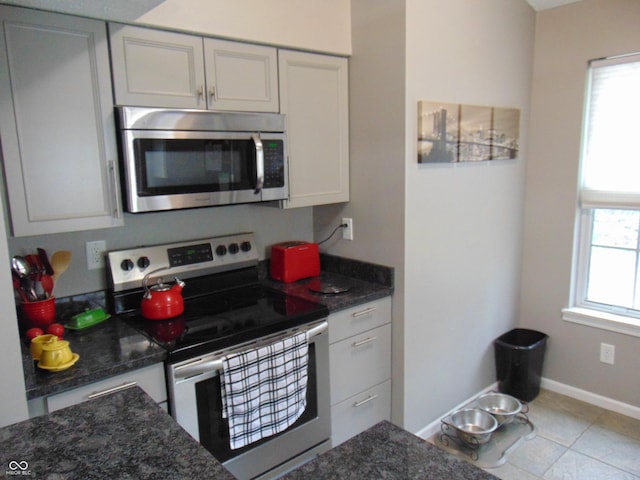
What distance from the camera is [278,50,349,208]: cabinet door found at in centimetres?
230

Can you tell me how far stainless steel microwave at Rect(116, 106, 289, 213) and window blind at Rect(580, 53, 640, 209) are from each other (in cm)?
188

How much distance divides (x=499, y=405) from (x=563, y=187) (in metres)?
1.38

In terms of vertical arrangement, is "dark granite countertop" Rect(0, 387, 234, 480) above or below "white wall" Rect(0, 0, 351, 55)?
below

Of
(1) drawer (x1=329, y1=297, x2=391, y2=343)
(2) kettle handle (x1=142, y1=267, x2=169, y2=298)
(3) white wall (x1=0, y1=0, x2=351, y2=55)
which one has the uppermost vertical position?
(3) white wall (x1=0, y1=0, x2=351, y2=55)

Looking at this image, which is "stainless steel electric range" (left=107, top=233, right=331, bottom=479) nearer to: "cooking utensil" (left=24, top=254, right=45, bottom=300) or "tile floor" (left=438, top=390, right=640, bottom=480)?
"cooking utensil" (left=24, top=254, right=45, bottom=300)

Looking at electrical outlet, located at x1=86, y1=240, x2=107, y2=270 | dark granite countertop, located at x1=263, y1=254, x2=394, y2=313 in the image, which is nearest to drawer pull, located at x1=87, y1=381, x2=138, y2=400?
electrical outlet, located at x1=86, y1=240, x2=107, y2=270

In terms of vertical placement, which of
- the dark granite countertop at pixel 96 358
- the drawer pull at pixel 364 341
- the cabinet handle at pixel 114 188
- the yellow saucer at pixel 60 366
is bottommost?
the drawer pull at pixel 364 341

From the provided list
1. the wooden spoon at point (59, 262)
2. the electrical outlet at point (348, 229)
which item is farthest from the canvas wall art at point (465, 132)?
the wooden spoon at point (59, 262)

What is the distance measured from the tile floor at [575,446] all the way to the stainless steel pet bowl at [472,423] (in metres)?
0.16

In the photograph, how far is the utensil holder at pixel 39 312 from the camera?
1.84m

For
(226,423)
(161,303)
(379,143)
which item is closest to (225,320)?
(161,303)

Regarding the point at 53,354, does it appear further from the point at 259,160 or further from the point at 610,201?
the point at 610,201

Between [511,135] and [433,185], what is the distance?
803 mm

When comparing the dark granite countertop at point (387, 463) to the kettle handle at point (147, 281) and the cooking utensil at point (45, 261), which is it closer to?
the kettle handle at point (147, 281)
